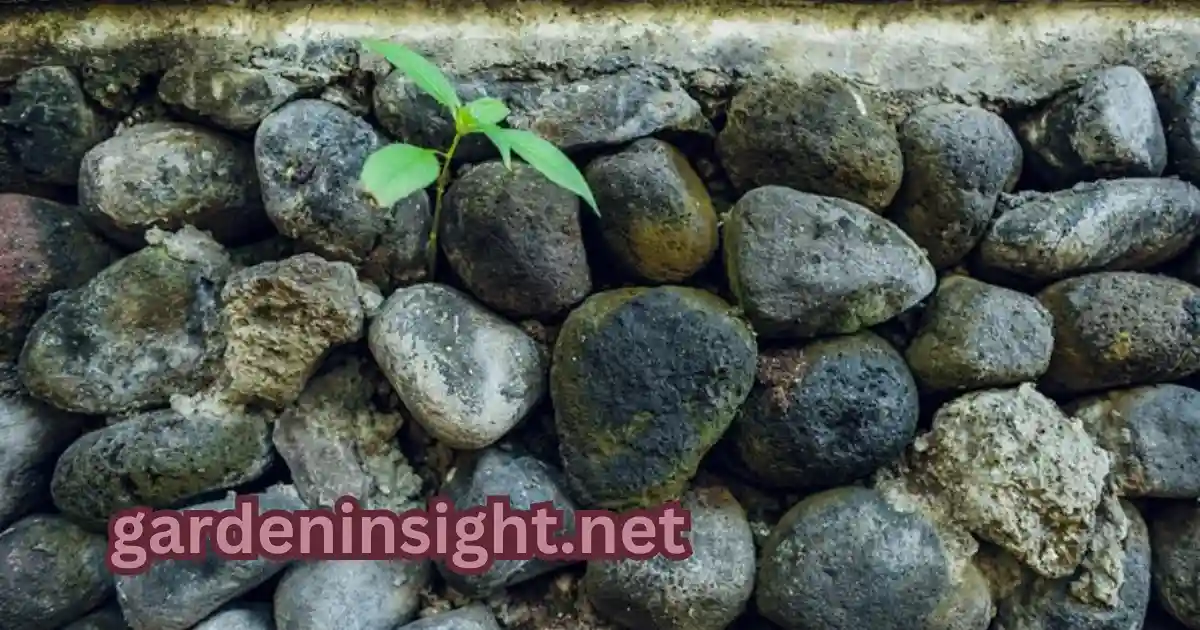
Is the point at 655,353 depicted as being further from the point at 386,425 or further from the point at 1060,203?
the point at 1060,203

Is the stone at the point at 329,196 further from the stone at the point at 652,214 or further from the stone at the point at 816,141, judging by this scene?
the stone at the point at 816,141

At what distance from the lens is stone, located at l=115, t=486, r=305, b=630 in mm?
965

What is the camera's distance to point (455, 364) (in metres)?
0.97

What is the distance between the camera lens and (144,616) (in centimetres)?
97

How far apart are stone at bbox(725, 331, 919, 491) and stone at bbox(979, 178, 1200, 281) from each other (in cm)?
18

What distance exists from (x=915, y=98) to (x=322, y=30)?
643mm

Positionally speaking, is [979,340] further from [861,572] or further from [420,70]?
[420,70]

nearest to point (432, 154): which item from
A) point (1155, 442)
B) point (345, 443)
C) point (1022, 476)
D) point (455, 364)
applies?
point (455, 364)

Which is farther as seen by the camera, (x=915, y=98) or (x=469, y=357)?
(x=915, y=98)

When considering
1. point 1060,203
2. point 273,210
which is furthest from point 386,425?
point 1060,203

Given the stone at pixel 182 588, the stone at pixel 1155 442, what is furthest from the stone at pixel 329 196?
the stone at pixel 1155 442

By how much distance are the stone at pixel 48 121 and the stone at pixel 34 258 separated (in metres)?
0.04

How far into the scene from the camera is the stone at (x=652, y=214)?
1.01 metres

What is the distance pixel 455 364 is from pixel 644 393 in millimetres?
184
